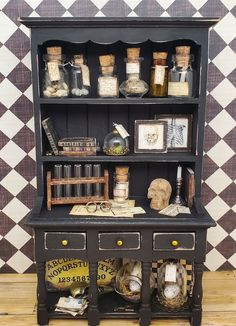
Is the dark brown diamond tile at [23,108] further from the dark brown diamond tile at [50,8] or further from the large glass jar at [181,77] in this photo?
the large glass jar at [181,77]

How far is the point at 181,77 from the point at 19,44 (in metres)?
1.04

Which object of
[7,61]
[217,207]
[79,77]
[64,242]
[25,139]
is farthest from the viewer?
[217,207]

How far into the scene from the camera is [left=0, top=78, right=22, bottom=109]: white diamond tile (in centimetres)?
258

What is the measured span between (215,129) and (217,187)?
1.30ft

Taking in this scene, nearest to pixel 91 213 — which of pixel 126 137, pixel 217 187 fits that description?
pixel 126 137

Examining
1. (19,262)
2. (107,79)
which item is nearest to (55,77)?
(107,79)

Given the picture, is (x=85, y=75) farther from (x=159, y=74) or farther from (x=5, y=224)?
(x=5, y=224)

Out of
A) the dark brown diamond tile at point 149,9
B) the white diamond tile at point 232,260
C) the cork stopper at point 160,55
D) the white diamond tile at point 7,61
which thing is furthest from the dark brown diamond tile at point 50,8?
the white diamond tile at point 232,260

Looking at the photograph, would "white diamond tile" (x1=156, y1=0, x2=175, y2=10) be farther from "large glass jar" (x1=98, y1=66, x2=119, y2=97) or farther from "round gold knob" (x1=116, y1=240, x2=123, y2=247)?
"round gold knob" (x1=116, y1=240, x2=123, y2=247)

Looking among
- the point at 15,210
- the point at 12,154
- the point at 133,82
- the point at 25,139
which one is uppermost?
the point at 133,82

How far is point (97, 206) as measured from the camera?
237 cm

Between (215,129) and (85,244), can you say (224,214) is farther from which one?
(85,244)

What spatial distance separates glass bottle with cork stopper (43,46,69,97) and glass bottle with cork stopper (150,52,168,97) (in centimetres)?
49

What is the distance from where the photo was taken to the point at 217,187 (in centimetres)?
274
